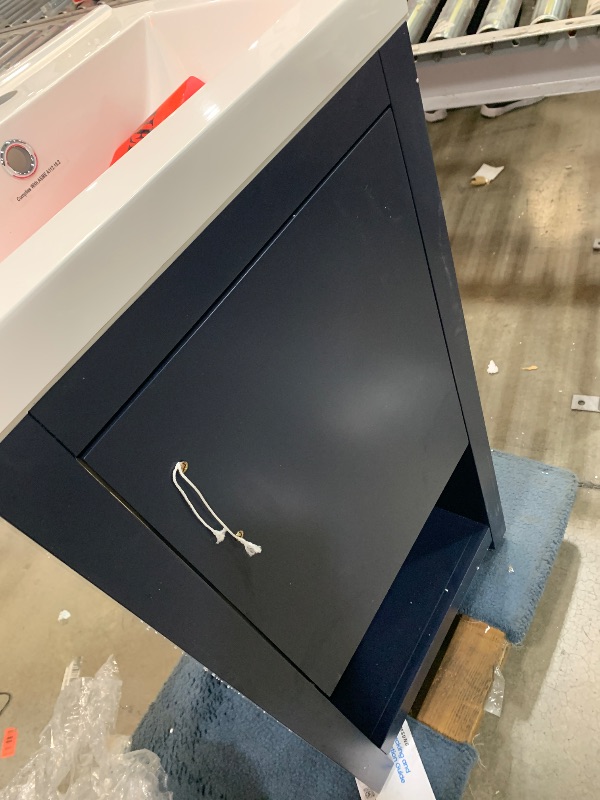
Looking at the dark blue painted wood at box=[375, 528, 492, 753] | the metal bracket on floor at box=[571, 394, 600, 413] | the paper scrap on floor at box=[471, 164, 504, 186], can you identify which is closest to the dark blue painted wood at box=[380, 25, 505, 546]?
the dark blue painted wood at box=[375, 528, 492, 753]

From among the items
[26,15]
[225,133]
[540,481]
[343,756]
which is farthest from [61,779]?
[26,15]

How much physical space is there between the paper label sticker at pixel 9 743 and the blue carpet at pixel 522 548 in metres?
0.99

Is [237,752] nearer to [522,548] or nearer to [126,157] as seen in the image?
[522,548]

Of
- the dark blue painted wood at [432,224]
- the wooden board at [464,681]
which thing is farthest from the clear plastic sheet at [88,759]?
the dark blue painted wood at [432,224]

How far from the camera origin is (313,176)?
0.49 metres

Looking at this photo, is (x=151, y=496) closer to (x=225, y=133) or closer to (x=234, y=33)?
(x=225, y=133)

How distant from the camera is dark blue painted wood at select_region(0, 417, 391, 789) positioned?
1.21 ft

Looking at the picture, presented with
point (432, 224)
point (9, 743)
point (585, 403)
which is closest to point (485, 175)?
point (585, 403)

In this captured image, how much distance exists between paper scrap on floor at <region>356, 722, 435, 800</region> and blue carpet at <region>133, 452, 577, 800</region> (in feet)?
0.06

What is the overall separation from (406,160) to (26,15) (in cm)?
76

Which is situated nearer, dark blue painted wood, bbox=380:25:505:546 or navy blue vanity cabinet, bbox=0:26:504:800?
navy blue vanity cabinet, bbox=0:26:504:800

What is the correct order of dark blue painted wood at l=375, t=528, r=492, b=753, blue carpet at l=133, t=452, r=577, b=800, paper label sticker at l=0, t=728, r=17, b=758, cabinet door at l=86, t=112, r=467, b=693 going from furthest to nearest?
paper label sticker at l=0, t=728, r=17, b=758, blue carpet at l=133, t=452, r=577, b=800, dark blue painted wood at l=375, t=528, r=492, b=753, cabinet door at l=86, t=112, r=467, b=693

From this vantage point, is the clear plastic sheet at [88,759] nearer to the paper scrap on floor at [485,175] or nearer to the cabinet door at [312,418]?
the cabinet door at [312,418]

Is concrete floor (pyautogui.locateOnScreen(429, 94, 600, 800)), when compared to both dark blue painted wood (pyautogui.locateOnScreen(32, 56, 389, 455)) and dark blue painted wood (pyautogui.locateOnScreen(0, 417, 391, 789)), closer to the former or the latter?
dark blue painted wood (pyautogui.locateOnScreen(0, 417, 391, 789))
